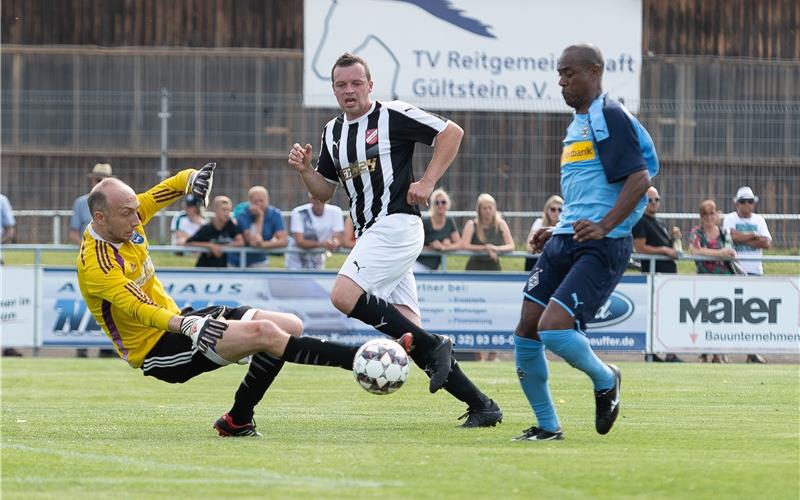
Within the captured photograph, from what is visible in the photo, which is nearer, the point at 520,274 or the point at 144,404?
the point at 144,404

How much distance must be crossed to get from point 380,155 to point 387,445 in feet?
6.62

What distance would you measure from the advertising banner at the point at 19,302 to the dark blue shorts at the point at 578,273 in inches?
394

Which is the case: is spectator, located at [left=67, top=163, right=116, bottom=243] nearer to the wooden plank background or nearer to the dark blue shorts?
the wooden plank background

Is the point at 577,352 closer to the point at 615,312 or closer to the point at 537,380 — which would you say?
the point at 537,380

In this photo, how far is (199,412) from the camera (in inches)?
386

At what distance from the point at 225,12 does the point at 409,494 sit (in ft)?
79.0

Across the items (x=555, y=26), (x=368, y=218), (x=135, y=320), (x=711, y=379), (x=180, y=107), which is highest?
(x=555, y=26)

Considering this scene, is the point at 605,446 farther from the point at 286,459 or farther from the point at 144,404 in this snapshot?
the point at 144,404

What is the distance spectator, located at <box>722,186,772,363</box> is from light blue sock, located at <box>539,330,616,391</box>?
10.1 metres

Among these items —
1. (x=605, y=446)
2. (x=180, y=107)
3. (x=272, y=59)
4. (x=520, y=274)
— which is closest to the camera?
(x=605, y=446)

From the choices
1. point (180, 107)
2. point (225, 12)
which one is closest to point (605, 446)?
point (180, 107)

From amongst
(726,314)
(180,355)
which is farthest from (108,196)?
(726,314)

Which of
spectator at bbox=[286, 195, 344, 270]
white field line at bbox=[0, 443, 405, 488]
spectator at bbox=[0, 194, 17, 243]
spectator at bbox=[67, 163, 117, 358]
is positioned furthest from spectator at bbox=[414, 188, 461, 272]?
white field line at bbox=[0, 443, 405, 488]

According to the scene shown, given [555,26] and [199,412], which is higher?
[555,26]
